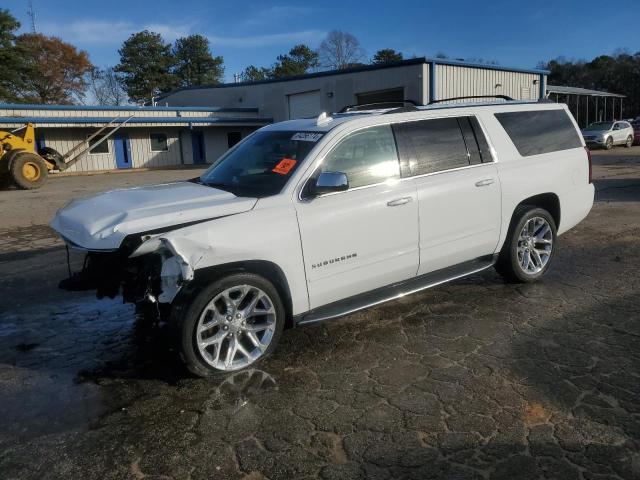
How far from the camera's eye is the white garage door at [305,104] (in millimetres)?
31156

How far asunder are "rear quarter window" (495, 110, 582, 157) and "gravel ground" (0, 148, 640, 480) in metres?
1.49

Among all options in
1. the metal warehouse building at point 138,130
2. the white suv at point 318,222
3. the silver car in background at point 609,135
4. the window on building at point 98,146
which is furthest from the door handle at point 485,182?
the silver car in background at point 609,135

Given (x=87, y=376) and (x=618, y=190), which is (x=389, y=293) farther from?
(x=618, y=190)

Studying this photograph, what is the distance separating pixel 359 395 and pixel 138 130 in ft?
103

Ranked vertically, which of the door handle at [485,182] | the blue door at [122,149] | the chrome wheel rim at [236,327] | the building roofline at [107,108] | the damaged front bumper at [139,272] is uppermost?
the building roofline at [107,108]

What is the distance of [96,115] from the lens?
1157 inches

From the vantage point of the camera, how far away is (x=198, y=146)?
35.0m

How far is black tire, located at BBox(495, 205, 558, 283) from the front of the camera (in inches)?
214

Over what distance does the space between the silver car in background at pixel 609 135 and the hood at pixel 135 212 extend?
102 feet

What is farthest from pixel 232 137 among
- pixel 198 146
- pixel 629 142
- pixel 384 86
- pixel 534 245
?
pixel 534 245

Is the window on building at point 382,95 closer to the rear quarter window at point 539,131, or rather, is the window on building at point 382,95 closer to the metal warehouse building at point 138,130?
the metal warehouse building at point 138,130

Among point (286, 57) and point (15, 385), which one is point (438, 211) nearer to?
point (15, 385)

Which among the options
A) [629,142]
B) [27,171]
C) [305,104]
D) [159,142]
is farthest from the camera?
[159,142]

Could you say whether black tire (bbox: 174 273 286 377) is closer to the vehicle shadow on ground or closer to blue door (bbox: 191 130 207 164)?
the vehicle shadow on ground
